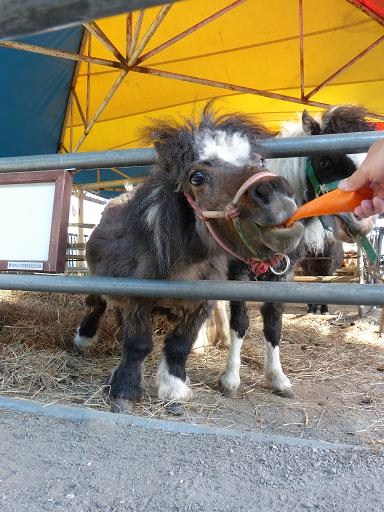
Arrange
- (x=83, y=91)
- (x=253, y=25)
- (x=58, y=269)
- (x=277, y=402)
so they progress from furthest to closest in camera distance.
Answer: (x=83, y=91)
(x=253, y=25)
(x=277, y=402)
(x=58, y=269)

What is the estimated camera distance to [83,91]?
7.30 m

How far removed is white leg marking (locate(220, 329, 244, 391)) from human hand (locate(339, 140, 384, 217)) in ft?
7.18

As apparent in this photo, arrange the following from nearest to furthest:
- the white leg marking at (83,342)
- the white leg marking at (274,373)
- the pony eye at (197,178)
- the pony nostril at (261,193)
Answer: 1. the pony nostril at (261,193)
2. the pony eye at (197,178)
3. the white leg marking at (274,373)
4. the white leg marking at (83,342)

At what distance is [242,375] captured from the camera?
12.5 ft

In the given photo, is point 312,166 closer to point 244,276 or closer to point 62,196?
point 244,276

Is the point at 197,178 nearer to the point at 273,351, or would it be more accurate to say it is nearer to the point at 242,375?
the point at 273,351

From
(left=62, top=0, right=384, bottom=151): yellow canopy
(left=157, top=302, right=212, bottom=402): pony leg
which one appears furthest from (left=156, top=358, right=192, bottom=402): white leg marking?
(left=62, top=0, right=384, bottom=151): yellow canopy

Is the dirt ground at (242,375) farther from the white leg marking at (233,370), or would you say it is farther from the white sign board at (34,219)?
the white sign board at (34,219)

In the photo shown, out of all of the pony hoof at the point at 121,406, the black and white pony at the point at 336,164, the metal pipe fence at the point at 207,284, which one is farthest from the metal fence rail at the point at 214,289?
the black and white pony at the point at 336,164

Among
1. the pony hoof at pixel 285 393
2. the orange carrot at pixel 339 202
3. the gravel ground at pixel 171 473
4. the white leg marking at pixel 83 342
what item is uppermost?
the orange carrot at pixel 339 202

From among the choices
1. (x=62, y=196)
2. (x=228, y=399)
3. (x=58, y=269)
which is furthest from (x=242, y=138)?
(x=228, y=399)

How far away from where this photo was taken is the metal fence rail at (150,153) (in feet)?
6.41

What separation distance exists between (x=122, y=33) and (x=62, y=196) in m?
4.36

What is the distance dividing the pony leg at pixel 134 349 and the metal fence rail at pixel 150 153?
922 mm
